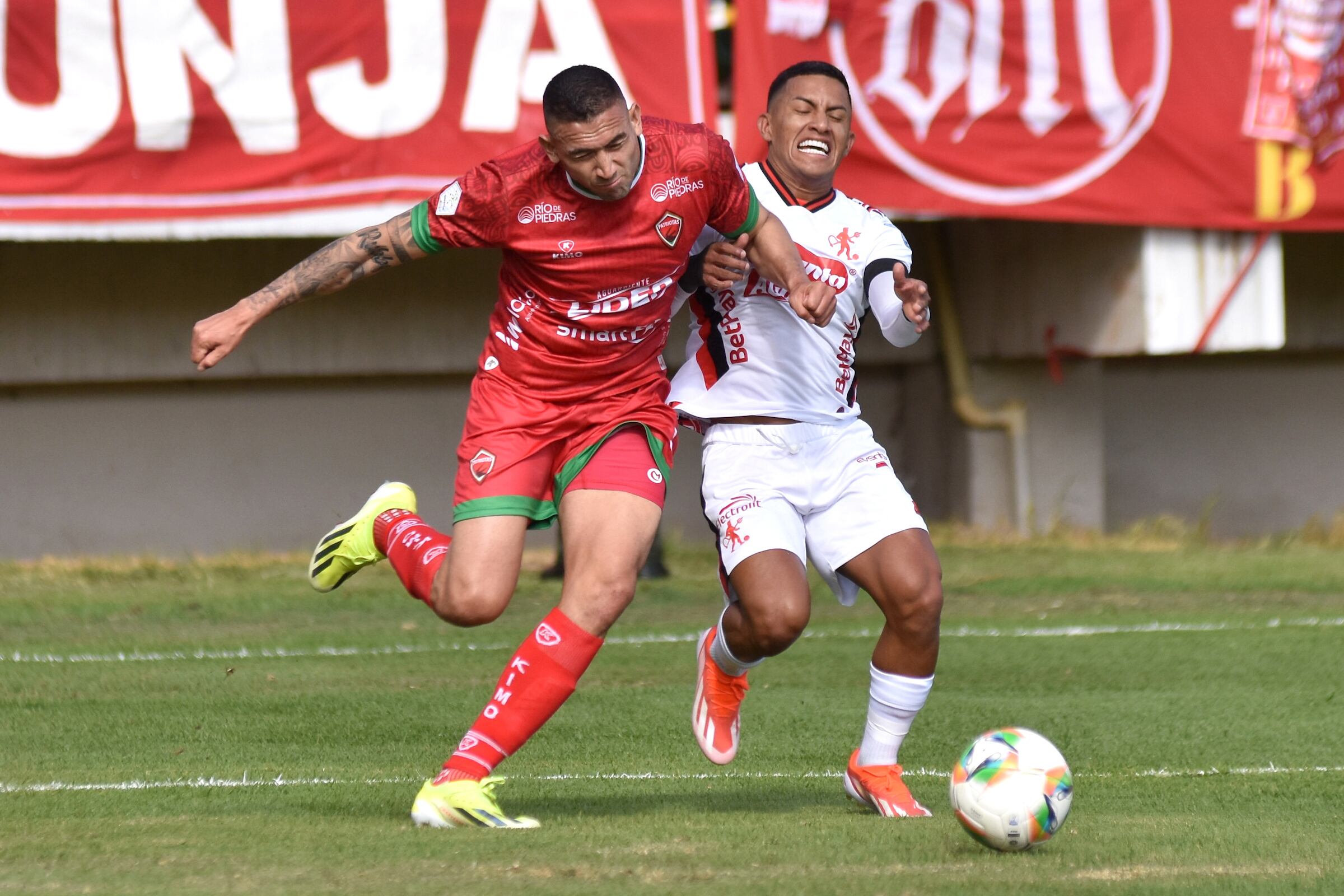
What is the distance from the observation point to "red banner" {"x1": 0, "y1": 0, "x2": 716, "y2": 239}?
35.3 feet

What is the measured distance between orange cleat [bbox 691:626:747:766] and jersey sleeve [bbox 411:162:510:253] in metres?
1.49

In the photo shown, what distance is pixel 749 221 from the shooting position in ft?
16.6

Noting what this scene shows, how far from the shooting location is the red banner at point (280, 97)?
10.8 meters

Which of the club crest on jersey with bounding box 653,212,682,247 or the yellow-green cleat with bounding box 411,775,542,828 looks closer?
the yellow-green cleat with bounding box 411,775,542,828

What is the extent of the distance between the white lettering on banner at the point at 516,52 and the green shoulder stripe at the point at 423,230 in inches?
256

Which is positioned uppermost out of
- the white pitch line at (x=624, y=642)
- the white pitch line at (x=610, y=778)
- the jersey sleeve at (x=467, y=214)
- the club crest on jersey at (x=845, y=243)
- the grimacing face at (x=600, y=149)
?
the grimacing face at (x=600, y=149)

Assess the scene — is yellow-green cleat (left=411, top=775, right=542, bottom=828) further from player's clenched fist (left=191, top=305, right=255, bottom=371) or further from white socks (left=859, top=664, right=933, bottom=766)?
player's clenched fist (left=191, top=305, right=255, bottom=371)

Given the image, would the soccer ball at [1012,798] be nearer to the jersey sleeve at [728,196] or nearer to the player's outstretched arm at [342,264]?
the jersey sleeve at [728,196]

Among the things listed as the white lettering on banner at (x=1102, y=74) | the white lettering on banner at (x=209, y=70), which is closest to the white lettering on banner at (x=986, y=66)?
the white lettering on banner at (x=1102, y=74)

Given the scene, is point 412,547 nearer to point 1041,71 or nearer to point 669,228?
point 669,228

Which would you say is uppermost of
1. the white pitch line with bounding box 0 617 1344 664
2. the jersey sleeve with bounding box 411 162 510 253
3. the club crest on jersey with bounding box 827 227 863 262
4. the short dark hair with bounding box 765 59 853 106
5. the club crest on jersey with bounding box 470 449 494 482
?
the short dark hair with bounding box 765 59 853 106

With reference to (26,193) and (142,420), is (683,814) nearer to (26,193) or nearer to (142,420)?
(26,193)

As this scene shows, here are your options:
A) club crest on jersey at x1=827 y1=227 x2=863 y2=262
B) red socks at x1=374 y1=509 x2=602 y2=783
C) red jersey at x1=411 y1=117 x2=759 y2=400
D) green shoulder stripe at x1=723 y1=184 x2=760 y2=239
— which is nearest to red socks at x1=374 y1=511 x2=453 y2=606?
red socks at x1=374 y1=509 x2=602 y2=783

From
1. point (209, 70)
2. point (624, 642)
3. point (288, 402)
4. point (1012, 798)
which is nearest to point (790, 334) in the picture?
point (1012, 798)
